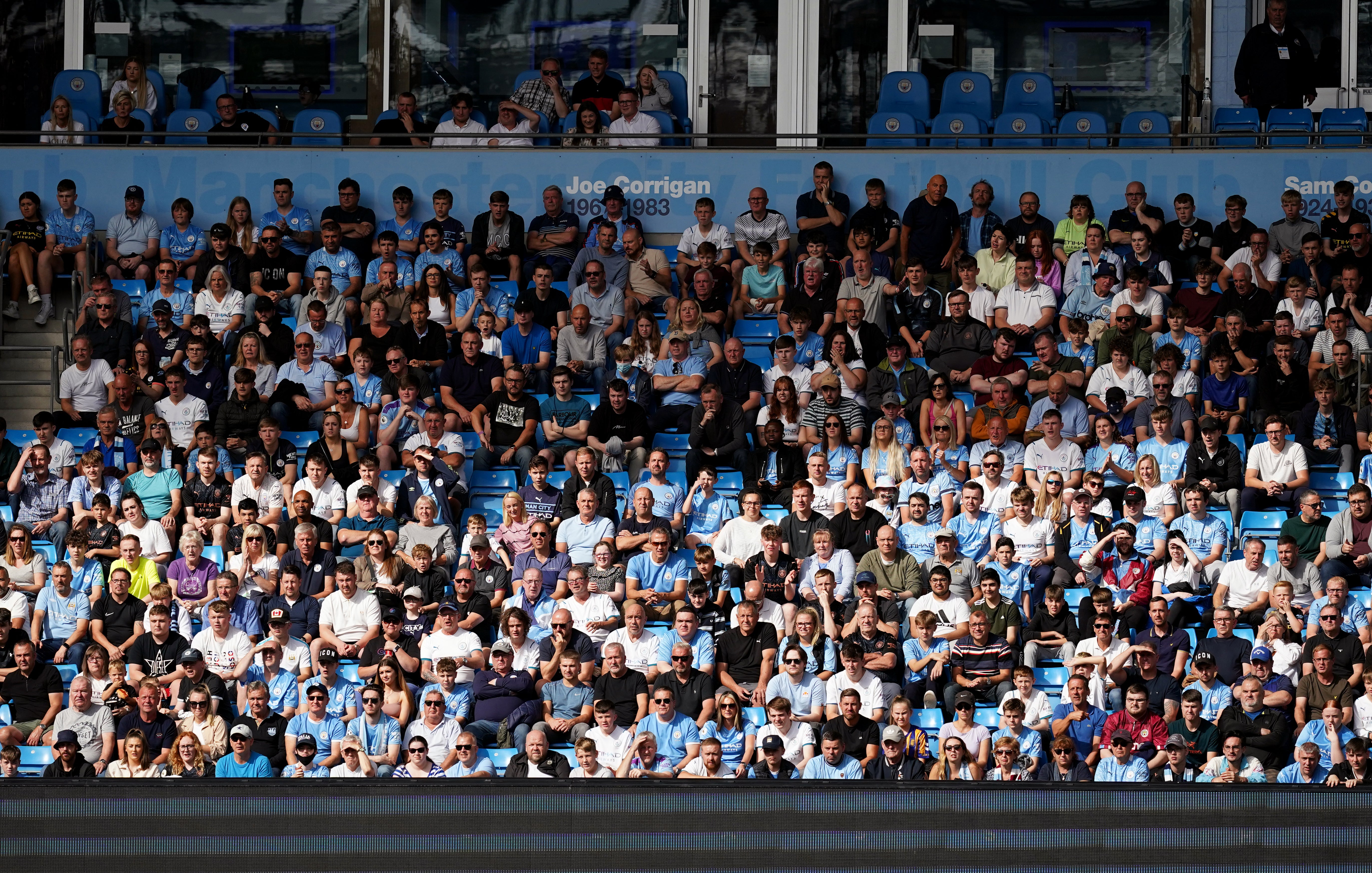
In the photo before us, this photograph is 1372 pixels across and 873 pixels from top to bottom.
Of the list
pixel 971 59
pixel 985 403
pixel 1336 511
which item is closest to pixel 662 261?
pixel 985 403

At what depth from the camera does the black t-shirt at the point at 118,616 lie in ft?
41.7

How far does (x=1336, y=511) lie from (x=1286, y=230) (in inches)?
133

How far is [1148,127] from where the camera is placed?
1745 cm

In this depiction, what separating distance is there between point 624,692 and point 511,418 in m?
3.29

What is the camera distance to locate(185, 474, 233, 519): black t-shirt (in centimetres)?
1362

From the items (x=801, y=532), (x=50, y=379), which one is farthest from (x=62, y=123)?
(x=801, y=532)

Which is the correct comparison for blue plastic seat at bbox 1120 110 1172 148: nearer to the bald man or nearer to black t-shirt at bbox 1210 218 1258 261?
black t-shirt at bbox 1210 218 1258 261

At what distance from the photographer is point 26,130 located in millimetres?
18109

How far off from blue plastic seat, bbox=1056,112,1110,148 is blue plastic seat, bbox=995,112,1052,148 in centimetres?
14

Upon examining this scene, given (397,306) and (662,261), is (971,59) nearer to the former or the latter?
(662,261)

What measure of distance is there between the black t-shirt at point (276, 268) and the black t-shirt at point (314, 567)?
382cm

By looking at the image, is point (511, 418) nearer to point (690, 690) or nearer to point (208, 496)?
point (208, 496)

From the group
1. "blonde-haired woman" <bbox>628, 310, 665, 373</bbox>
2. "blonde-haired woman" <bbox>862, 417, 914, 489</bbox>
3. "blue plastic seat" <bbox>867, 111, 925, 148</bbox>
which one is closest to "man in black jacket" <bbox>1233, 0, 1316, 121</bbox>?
"blue plastic seat" <bbox>867, 111, 925, 148</bbox>

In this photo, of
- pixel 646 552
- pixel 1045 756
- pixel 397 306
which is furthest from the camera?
pixel 397 306
